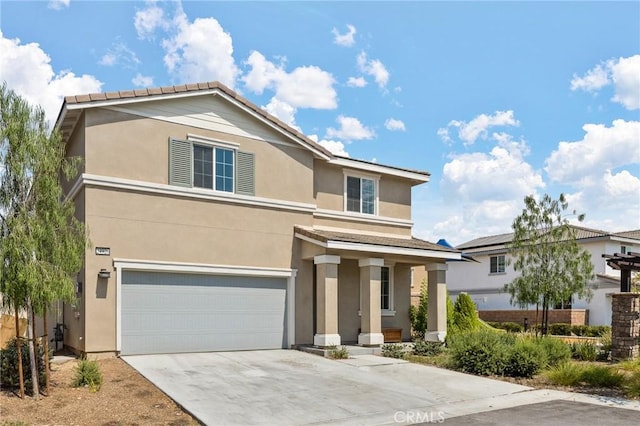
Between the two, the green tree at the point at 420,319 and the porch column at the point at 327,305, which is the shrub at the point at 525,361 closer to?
the porch column at the point at 327,305

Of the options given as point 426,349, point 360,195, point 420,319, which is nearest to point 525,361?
point 426,349

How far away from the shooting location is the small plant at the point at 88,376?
11.1 m

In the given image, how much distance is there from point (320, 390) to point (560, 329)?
2197cm

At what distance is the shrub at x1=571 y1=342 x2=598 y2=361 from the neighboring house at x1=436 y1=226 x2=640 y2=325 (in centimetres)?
1038

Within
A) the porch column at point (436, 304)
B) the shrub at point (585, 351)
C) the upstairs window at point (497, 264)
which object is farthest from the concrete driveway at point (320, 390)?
the upstairs window at point (497, 264)

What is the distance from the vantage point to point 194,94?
1652 centimetres

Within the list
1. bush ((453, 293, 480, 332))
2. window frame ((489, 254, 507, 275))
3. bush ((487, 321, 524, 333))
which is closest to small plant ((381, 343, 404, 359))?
bush ((453, 293, 480, 332))

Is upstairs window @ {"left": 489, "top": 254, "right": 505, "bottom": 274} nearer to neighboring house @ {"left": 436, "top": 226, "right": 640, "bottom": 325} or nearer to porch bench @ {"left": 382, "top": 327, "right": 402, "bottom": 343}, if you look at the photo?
neighboring house @ {"left": 436, "top": 226, "right": 640, "bottom": 325}

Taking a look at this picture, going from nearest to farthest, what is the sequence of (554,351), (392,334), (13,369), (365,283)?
(13,369) → (554,351) → (365,283) → (392,334)

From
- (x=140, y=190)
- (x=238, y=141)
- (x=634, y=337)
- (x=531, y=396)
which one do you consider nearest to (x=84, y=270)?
(x=140, y=190)

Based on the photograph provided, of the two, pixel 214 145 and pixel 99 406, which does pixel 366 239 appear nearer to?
pixel 214 145

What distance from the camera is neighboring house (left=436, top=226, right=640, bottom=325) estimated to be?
31031 millimetres

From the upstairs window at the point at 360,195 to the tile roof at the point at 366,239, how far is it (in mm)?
1110

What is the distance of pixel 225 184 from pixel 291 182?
87.8 inches
